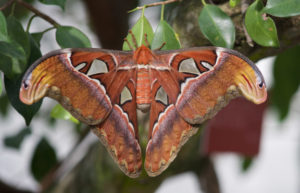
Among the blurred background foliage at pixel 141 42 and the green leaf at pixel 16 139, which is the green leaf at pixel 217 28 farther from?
the green leaf at pixel 16 139

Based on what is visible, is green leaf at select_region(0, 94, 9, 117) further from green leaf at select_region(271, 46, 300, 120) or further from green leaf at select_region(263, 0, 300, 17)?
green leaf at select_region(263, 0, 300, 17)

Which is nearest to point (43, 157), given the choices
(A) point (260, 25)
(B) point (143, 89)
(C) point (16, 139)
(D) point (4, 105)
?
(C) point (16, 139)

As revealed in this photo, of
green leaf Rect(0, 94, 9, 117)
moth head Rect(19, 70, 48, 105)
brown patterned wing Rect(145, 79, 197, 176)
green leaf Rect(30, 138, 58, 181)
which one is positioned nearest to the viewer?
moth head Rect(19, 70, 48, 105)

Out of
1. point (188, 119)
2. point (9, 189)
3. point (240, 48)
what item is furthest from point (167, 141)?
point (9, 189)

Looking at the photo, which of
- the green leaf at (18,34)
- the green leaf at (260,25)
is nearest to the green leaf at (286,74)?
the green leaf at (260,25)

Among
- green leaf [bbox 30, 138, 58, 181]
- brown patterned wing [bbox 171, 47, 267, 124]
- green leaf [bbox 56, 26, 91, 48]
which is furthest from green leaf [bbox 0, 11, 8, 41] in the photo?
green leaf [bbox 30, 138, 58, 181]

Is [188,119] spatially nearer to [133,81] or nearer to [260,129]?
[133,81]

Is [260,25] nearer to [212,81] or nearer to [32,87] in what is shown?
[212,81]
